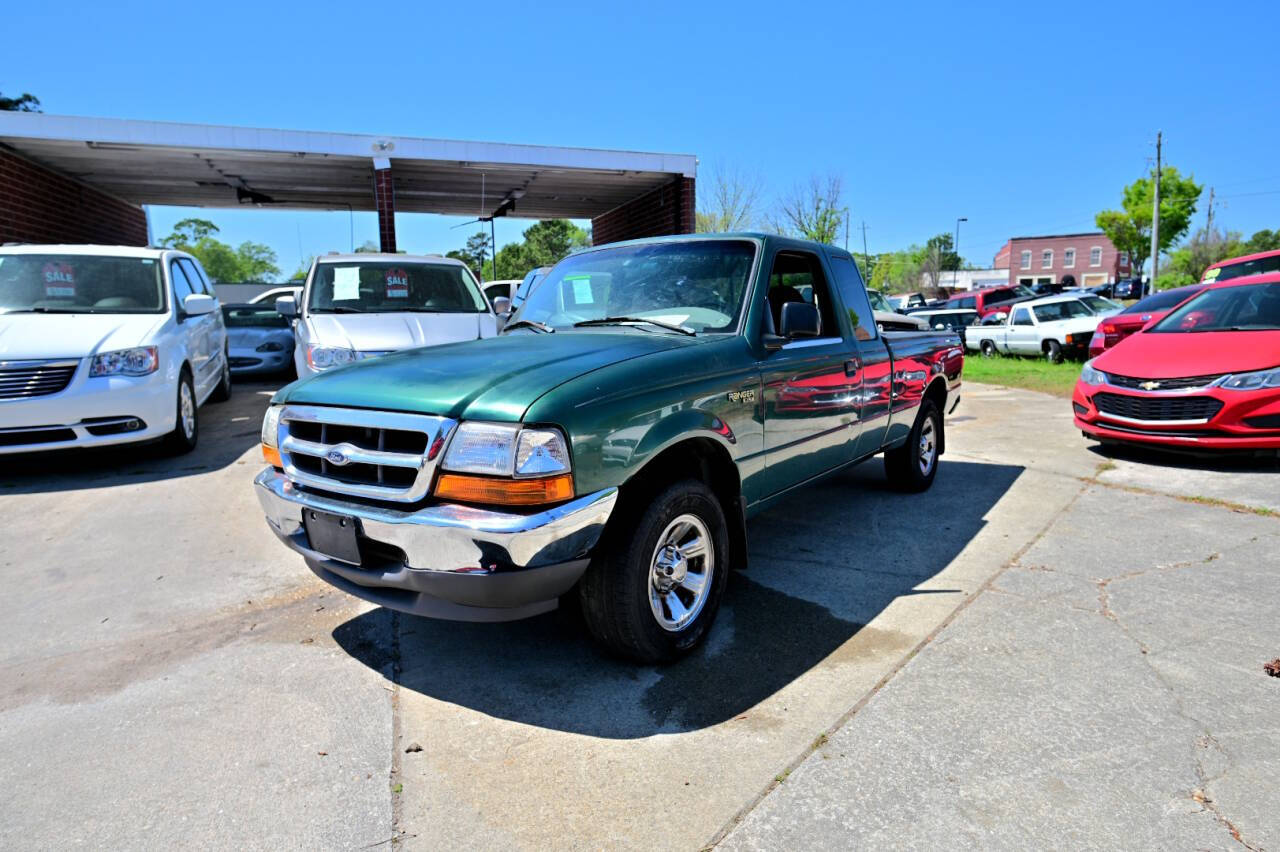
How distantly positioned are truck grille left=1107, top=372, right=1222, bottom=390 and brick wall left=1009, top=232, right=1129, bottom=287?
7724cm

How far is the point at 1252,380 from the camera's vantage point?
6.06m

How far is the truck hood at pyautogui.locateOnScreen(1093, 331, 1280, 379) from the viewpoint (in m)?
6.19

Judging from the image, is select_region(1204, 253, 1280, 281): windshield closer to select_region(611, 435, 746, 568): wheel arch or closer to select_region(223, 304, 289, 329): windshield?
select_region(611, 435, 746, 568): wheel arch

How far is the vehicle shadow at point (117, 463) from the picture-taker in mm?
6324

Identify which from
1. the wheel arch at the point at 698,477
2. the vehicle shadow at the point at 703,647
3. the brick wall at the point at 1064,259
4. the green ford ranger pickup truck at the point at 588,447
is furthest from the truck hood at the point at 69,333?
the brick wall at the point at 1064,259

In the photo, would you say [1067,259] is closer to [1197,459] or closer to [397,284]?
[1197,459]

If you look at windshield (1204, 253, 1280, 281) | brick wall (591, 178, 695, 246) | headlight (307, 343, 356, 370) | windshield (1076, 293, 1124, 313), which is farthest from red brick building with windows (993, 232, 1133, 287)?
headlight (307, 343, 356, 370)

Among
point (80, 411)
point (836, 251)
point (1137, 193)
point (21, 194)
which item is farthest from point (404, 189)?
point (1137, 193)

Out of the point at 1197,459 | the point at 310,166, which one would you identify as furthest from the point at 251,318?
the point at 1197,459

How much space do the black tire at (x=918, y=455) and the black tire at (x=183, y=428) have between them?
6.24 metres

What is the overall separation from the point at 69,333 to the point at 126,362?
54 centimetres

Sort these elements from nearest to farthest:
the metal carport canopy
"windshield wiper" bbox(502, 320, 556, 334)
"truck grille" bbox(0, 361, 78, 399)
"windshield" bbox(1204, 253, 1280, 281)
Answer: "windshield wiper" bbox(502, 320, 556, 334), "truck grille" bbox(0, 361, 78, 399), "windshield" bbox(1204, 253, 1280, 281), the metal carport canopy

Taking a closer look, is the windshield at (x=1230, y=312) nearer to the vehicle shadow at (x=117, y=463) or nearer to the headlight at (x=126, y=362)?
the vehicle shadow at (x=117, y=463)

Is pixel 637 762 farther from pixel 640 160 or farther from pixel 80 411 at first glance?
pixel 640 160
